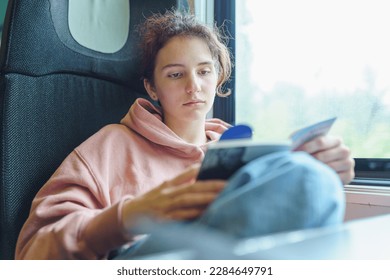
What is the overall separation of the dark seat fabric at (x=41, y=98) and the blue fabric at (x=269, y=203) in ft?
1.34

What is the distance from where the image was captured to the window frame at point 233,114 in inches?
41.2

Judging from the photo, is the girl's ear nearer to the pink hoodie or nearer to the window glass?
the pink hoodie

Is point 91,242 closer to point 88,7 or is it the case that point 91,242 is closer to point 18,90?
point 18,90

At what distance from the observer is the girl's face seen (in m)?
0.87

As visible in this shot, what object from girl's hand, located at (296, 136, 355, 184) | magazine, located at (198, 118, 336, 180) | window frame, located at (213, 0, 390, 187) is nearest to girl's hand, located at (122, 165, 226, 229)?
magazine, located at (198, 118, 336, 180)

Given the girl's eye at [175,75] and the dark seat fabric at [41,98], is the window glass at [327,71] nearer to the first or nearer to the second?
the girl's eye at [175,75]

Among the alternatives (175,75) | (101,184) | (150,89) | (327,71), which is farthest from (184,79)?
(327,71)

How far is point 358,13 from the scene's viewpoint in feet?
3.50

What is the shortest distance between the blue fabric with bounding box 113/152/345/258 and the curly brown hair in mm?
565

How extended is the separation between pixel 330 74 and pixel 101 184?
25.6 inches

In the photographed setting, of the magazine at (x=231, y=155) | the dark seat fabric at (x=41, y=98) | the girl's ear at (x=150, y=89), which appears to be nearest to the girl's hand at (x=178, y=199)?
the magazine at (x=231, y=155)
